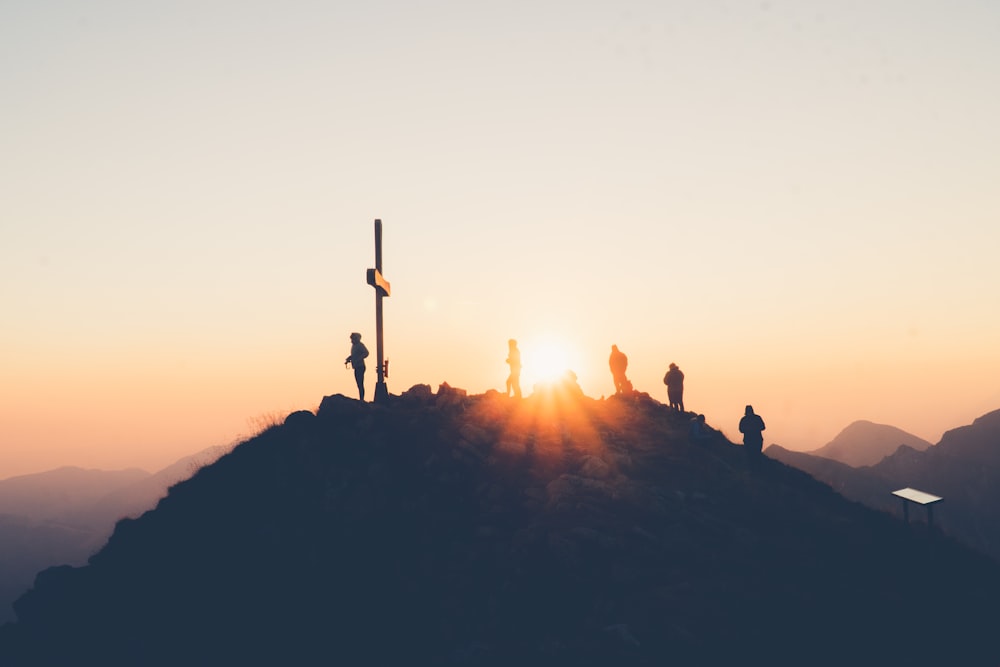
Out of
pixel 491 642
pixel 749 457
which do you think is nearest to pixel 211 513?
pixel 491 642

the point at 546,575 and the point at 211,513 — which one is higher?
the point at 211,513

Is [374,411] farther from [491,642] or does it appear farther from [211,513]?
[491,642]

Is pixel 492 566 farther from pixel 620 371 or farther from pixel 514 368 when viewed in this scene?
pixel 620 371

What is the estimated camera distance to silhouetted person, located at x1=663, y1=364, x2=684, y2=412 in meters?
34.8

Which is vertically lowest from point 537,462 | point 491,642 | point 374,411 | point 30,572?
point 30,572

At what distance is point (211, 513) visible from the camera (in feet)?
84.5

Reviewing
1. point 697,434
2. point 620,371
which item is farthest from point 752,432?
point 620,371

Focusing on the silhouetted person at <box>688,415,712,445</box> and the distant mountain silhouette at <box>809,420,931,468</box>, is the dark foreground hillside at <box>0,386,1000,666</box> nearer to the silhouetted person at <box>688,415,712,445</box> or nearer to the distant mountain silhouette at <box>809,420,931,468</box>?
the silhouetted person at <box>688,415,712,445</box>

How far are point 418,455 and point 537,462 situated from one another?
3816mm

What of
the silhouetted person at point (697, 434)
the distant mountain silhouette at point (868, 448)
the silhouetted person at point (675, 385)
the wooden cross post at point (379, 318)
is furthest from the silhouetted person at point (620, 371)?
the distant mountain silhouette at point (868, 448)

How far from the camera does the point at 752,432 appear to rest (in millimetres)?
29594

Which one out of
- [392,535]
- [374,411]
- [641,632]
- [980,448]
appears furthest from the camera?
[980,448]

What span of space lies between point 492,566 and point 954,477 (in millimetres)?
114185

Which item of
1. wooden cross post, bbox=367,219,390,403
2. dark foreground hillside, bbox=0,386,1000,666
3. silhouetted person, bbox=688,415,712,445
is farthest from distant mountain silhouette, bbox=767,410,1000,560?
wooden cross post, bbox=367,219,390,403
